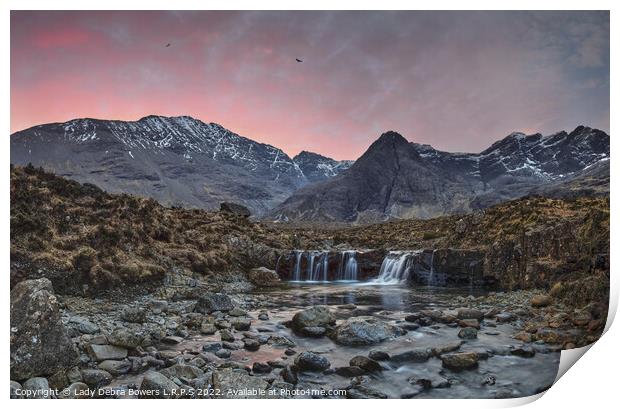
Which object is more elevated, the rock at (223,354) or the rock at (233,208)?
the rock at (233,208)

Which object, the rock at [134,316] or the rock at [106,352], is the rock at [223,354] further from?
the rock at [134,316]

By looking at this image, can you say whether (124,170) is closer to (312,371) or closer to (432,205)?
(312,371)

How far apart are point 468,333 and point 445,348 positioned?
98 cm

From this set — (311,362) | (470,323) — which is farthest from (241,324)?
(470,323)

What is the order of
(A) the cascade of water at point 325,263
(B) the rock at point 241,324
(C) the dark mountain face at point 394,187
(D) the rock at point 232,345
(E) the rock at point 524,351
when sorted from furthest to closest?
(C) the dark mountain face at point 394,187 → (A) the cascade of water at point 325,263 → (B) the rock at point 241,324 → (D) the rock at point 232,345 → (E) the rock at point 524,351

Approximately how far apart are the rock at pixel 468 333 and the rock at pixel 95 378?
6019 mm

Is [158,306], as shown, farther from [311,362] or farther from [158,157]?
[158,157]

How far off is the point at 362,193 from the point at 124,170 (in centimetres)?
13483

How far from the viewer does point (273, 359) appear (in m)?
6.11

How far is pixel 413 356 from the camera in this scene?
6.23 meters

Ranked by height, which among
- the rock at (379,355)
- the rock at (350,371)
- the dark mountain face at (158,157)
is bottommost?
the rock at (350,371)

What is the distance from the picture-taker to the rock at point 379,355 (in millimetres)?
6142

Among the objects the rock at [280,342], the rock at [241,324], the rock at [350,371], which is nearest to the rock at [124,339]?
the rock at [241,324]
